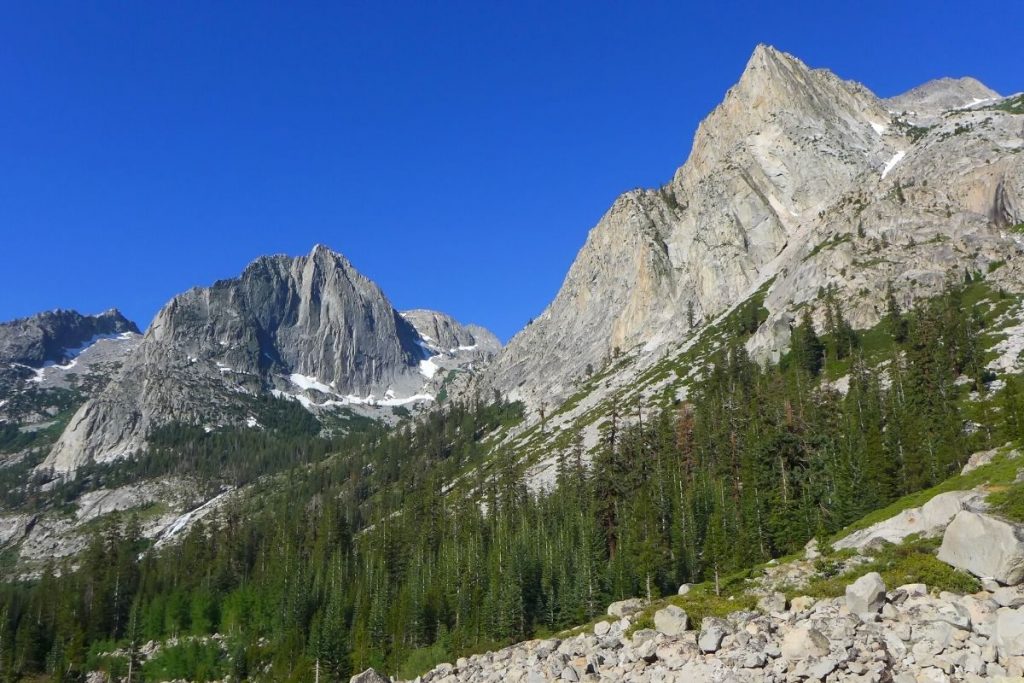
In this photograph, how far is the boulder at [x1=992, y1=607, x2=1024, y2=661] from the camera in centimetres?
1867

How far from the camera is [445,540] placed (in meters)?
111

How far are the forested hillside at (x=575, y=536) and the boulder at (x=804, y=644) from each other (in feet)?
100

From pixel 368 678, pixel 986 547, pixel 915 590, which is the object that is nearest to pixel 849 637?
pixel 915 590

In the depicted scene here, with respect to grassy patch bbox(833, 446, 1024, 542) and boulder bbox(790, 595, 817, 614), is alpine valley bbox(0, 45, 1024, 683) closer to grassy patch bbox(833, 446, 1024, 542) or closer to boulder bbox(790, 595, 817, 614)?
boulder bbox(790, 595, 817, 614)

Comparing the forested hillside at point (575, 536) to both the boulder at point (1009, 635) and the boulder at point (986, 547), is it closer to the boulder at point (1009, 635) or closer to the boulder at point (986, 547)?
the boulder at point (986, 547)

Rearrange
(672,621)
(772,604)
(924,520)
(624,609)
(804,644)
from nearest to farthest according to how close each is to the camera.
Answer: (804,644) → (772,604) → (672,621) → (624,609) → (924,520)

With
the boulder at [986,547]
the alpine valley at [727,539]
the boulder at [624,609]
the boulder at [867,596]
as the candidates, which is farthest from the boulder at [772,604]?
the boulder at [624,609]

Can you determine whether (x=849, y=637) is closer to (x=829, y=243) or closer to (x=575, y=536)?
(x=575, y=536)

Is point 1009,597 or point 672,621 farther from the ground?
point 1009,597

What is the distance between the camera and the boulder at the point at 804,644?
70.6 ft

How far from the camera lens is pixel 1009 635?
62.4 ft

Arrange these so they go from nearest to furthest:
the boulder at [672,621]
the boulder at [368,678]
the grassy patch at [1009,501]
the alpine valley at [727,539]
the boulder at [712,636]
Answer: the boulder at [712,636]
the alpine valley at [727,539]
the boulder at [672,621]
the grassy patch at [1009,501]
the boulder at [368,678]

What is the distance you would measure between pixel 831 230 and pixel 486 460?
4582 inches

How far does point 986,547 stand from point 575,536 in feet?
224
